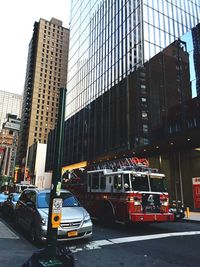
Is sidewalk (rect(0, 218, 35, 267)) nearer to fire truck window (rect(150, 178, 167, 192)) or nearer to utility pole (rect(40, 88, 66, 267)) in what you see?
utility pole (rect(40, 88, 66, 267))

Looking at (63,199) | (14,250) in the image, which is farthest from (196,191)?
(14,250)

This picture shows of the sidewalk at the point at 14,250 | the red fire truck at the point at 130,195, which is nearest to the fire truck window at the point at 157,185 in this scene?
the red fire truck at the point at 130,195

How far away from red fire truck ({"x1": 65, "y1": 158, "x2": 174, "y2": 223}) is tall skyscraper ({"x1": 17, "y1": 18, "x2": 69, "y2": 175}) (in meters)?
104

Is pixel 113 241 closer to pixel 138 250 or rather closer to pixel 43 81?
pixel 138 250

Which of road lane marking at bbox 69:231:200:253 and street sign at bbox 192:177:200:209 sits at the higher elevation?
street sign at bbox 192:177:200:209

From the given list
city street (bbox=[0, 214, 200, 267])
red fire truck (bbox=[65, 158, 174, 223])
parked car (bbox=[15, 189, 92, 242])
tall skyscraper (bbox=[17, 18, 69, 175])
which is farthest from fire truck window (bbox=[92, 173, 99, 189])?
tall skyscraper (bbox=[17, 18, 69, 175])

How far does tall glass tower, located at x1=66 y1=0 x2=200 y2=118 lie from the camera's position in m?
37.6

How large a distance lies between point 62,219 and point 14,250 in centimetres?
158

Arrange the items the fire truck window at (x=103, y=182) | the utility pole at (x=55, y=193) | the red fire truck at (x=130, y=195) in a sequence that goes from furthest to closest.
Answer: the fire truck window at (x=103, y=182)
the red fire truck at (x=130, y=195)
the utility pole at (x=55, y=193)

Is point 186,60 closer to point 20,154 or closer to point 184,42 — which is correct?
point 184,42

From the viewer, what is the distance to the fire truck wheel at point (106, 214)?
39.5ft

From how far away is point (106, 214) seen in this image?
12.4 metres

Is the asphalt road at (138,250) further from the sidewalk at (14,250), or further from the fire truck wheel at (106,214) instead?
the fire truck wheel at (106,214)

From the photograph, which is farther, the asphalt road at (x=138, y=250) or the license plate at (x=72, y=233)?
the license plate at (x=72, y=233)
